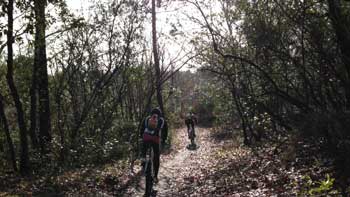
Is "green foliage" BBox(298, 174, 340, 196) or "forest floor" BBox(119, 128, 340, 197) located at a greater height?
"green foliage" BBox(298, 174, 340, 196)

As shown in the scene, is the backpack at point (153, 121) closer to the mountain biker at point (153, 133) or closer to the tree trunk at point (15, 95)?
the mountain biker at point (153, 133)

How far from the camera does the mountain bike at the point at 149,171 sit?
33.7 feet

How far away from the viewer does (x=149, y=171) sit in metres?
10.3

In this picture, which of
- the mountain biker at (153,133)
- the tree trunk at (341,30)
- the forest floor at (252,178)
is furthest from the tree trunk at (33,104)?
the tree trunk at (341,30)

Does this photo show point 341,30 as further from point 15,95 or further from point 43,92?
point 43,92

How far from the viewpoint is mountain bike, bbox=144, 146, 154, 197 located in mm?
10266

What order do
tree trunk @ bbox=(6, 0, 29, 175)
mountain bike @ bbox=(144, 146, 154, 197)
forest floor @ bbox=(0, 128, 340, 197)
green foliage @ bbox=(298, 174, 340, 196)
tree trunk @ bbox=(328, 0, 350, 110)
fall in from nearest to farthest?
green foliage @ bbox=(298, 174, 340, 196)
forest floor @ bbox=(0, 128, 340, 197)
tree trunk @ bbox=(328, 0, 350, 110)
mountain bike @ bbox=(144, 146, 154, 197)
tree trunk @ bbox=(6, 0, 29, 175)

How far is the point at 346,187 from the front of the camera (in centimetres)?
726

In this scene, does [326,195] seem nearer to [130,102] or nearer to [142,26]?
[142,26]

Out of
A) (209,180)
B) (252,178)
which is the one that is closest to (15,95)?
(209,180)

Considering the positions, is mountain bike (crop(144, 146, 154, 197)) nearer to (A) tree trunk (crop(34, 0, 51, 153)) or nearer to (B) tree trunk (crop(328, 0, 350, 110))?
(B) tree trunk (crop(328, 0, 350, 110))

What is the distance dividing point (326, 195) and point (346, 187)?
579 mm

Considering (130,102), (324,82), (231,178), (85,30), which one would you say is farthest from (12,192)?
(130,102)

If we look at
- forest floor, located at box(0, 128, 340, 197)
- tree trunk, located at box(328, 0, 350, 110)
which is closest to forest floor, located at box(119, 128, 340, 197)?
forest floor, located at box(0, 128, 340, 197)
